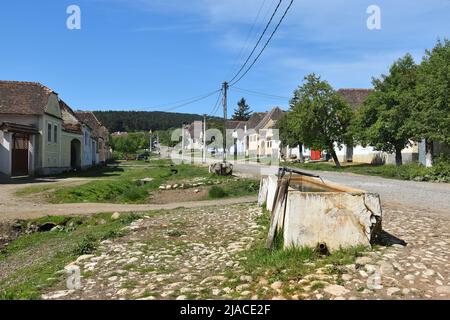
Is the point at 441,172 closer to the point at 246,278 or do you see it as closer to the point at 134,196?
the point at 134,196

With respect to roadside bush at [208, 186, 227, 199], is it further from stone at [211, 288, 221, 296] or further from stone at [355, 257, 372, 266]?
stone at [211, 288, 221, 296]

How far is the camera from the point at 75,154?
39.2 m

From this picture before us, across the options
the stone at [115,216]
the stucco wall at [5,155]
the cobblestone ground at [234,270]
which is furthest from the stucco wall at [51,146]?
the cobblestone ground at [234,270]

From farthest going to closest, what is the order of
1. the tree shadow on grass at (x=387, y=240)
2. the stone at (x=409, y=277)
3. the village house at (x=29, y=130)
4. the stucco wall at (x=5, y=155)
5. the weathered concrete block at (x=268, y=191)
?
the village house at (x=29, y=130) → the stucco wall at (x=5, y=155) → the weathered concrete block at (x=268, y=191) → the tree shadow on grass at (x=387, y=240) → the stone at (x=409, y=277)

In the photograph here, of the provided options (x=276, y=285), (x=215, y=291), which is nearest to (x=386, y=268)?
(x=276, y=285)

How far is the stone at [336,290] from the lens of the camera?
15.1 ft

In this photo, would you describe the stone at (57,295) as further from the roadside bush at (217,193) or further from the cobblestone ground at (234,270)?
the roadside bush at (217,193)

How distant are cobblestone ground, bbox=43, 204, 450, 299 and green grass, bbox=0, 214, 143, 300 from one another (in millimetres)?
426

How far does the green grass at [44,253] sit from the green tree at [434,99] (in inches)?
742

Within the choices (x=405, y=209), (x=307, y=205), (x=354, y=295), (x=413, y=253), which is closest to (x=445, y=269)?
(x=413, y=253)

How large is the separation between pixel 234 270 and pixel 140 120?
169 m

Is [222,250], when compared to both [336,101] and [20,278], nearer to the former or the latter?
[20,278]

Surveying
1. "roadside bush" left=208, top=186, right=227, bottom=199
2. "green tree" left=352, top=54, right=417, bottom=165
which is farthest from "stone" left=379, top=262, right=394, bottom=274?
"green tree" left=352, top=54, right=417, bottom=165

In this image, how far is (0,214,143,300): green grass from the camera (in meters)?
6.13
